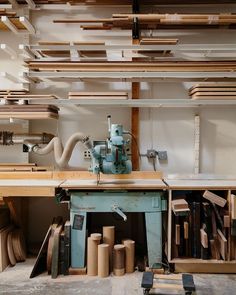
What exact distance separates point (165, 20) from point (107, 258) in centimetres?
235

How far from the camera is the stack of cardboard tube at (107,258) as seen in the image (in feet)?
8.81

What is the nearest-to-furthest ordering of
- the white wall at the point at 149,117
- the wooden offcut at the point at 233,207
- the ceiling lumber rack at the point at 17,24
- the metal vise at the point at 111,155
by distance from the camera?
1. the wooden offcut at the point at 233,207
2. the metal vise at the point at 111,155
3. the ceiling lumber rack at the point at 17,24
4. the white wall at the point at 149,117

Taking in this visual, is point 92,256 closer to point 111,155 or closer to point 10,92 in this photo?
point 111,155

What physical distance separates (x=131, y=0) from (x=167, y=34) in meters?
0.54

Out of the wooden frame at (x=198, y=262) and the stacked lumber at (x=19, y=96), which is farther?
the stacked lumber at (x=19, y=96)

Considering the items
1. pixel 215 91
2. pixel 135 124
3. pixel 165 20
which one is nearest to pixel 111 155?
pixel 135 124

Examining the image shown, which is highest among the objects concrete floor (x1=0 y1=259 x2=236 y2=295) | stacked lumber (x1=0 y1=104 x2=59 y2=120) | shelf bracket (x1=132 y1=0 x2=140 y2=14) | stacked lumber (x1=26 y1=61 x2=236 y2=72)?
shelf bracket (x1=132 y1=0 x2=140 y2=14)

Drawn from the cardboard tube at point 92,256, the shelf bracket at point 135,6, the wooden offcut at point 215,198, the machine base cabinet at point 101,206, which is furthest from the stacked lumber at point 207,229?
the shelf bracket at point 135,6

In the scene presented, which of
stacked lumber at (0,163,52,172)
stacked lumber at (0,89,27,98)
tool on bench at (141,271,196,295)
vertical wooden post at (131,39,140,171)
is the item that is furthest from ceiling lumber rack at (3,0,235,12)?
tool on bench at (141,271,196,295)

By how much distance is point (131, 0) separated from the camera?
3.51 meters

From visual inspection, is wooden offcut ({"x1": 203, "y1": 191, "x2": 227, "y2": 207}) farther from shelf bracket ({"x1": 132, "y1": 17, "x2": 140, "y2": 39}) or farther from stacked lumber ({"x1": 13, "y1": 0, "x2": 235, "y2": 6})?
stacked lumber ({"x1": 13, "y1": 0, "x2": 235, "y2": 6})

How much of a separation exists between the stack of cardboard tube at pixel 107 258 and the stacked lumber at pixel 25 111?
4.27ft

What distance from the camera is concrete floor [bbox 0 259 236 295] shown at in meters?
2.42

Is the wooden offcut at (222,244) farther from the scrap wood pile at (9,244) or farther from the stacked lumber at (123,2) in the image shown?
the stacked lumber at (123,2)
